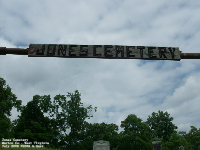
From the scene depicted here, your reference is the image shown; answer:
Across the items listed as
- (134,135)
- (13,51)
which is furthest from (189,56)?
(134,135)

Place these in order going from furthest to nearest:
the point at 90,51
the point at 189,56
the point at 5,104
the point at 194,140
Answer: the point at 194,140
the point at 5,104
the point at 189,56
the point at 90,51

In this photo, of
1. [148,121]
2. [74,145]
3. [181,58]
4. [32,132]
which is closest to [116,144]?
[74,145]

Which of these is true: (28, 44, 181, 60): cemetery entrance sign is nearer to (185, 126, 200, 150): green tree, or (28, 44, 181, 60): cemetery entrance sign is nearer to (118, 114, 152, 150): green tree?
(118, 114, 152, 150): green tree

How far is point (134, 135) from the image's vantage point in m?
41.1

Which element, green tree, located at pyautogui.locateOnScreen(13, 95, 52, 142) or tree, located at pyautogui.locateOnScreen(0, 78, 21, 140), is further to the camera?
green tree, located at pyautogui.locateOnScreen(13, 95, 52, 142)

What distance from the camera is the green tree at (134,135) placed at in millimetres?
39625

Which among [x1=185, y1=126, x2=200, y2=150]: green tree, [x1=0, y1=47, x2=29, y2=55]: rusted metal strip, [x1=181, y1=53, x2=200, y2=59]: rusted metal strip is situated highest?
[x1=181, y1=53, x2=200, y2=59]: rusted metal strip

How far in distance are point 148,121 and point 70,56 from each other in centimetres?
6127

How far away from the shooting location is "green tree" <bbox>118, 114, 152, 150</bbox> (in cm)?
3962

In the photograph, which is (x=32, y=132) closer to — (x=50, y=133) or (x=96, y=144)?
(x=50, y=133)

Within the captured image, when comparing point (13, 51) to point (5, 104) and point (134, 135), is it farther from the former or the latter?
point (134, 135)

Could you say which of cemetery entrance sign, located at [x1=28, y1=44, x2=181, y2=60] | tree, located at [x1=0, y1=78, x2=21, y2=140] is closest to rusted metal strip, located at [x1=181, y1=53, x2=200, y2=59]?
cemetery entrance sign, located at [x1=28, y1=44, x2=181, y2=60]

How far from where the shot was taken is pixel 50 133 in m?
37.9

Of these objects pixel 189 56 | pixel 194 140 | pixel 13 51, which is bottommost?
pixel 194 140
